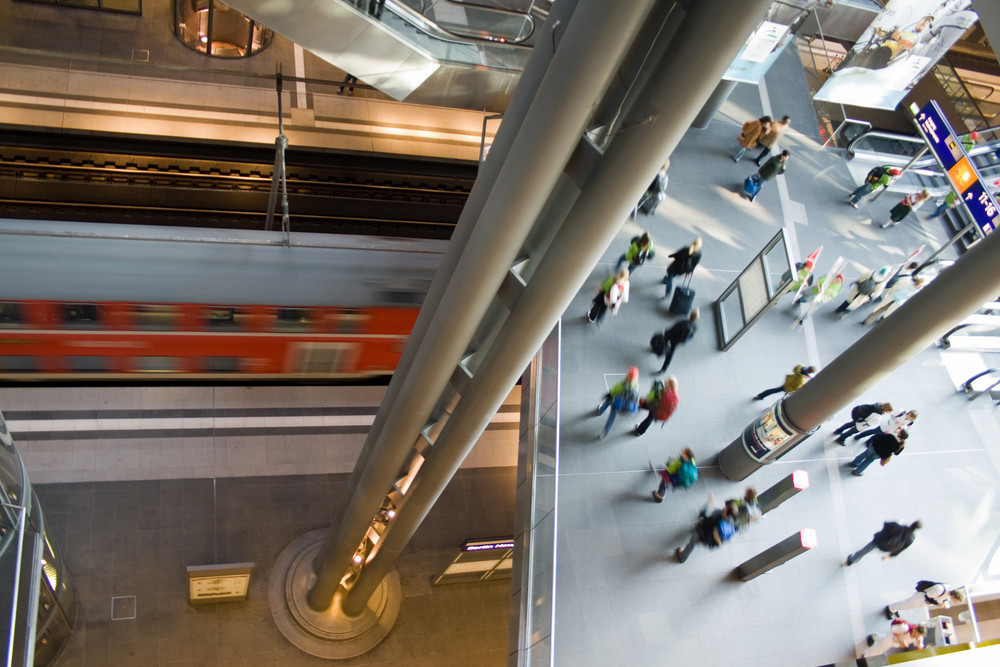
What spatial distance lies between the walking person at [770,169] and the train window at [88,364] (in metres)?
12.2

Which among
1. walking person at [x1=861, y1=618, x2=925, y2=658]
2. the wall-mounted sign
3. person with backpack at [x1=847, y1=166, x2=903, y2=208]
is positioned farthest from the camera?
person with backpack at [x1=847, y1=166, x2=903, y2=208]

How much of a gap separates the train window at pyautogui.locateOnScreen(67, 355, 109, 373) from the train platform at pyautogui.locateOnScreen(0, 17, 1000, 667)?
3.07m

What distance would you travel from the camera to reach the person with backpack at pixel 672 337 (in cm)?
1209

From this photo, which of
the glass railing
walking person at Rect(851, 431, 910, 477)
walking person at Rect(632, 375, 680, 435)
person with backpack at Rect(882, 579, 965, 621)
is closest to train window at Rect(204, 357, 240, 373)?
the glass railing

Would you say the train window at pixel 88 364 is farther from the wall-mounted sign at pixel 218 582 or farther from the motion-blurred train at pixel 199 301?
the wall-mounted sign at pixel 218 582

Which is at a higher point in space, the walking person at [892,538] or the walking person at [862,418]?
the walking person at [862,418]

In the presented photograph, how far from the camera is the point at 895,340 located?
364 inches

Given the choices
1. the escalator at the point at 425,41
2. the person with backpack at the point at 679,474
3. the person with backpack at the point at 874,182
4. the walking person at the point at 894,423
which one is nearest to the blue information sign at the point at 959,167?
the person with backpack at the point at 874,182

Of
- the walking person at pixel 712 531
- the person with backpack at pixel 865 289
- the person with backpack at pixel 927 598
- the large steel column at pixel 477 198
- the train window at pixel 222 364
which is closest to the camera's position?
the large steel column at pixel 477 198

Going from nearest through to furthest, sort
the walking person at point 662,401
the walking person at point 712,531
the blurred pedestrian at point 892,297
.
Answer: the walking person at point 712,531 < the walking person at point 662,401 < the blurred pedestrian at point 892,297

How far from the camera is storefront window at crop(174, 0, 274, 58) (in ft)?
65.1

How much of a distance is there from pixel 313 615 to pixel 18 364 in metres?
6.66

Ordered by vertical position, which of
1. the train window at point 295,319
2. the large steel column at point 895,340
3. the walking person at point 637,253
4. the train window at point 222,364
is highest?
the walking person at point 637,253

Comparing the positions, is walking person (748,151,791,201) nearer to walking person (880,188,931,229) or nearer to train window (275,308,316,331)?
walking person (880,188,931,229)
